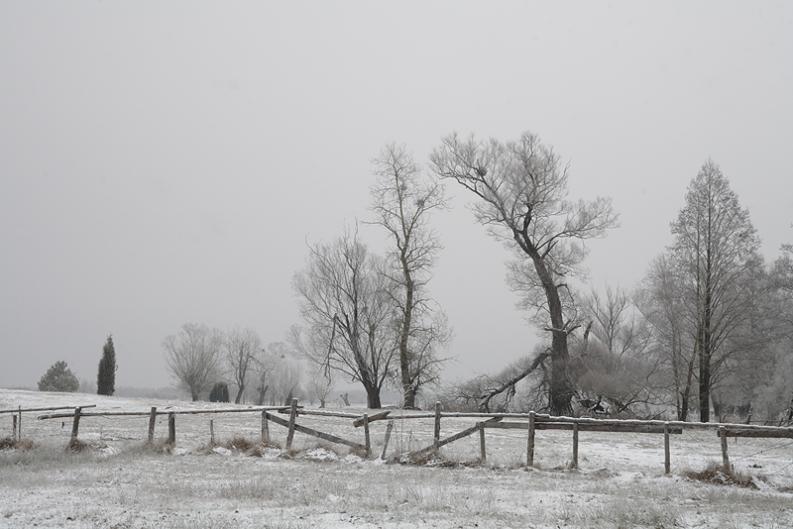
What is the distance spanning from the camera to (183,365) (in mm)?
A: 73438

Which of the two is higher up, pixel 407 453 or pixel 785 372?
pixel 785 372

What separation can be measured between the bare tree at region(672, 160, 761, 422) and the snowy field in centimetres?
786

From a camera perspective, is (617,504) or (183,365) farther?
(183,365)

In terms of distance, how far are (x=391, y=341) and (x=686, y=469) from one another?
25829mm

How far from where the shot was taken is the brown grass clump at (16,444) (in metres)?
16.9

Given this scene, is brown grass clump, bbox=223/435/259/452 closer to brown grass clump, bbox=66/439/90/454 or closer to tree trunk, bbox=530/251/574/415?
brown grass clump, bbox=66/439/90/454

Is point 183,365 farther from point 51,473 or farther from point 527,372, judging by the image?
point 51,473

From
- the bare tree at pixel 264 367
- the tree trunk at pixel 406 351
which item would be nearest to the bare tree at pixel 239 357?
the bare tree at pixel 264 367

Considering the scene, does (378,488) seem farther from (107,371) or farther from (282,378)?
(282,378)

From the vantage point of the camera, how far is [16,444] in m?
17.0

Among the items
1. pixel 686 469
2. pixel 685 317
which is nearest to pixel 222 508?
pixel 686 469

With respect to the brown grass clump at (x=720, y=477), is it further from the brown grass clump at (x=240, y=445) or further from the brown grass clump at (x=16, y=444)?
the brown grass clump at (x=16, y=444)

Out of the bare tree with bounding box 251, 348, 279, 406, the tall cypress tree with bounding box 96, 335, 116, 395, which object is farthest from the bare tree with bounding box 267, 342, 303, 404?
the tall cypress tree with bounding box 96, 335, 116, 395

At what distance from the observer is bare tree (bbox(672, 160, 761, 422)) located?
89.1ft
